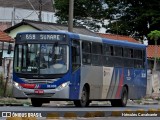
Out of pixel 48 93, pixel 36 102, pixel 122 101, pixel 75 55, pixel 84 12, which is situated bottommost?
pixel 122 101

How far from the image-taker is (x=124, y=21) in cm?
6638

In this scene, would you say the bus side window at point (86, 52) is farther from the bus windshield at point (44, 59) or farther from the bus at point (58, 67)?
the bus windshield at point (44, 59)

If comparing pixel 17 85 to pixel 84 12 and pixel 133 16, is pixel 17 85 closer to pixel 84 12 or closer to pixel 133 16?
pixel 133 16

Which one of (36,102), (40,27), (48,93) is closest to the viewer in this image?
(48,93)

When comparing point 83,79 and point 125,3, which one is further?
point 125,3

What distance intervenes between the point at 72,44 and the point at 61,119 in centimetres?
858

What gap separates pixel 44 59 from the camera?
24703 mm

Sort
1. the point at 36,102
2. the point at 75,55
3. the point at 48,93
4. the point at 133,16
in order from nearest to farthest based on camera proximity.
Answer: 1. the point at 48,93
2. the point at 75,55
3. the point at 36,102
4. the point at 133,16

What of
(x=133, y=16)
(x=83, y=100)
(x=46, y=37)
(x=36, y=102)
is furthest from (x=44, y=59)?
(x=133, y=16)

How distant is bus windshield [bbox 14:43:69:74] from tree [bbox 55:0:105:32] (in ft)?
137

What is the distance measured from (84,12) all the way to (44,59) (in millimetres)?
43345

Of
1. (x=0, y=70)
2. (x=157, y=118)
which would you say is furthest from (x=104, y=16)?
(x=157, y=118)

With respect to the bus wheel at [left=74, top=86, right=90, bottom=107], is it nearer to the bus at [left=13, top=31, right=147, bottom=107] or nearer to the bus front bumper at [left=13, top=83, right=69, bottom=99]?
the bus at [left=13, top=31, right=147, bottom=107]

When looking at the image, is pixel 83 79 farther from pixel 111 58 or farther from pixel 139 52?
pixel 139 52
